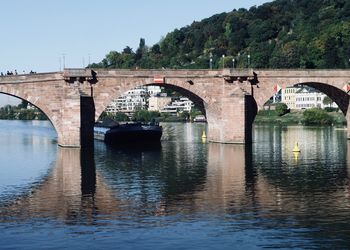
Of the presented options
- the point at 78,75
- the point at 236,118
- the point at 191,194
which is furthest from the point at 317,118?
the point at 191,194

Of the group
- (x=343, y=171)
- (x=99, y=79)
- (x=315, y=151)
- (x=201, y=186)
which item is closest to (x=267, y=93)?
(x=315, y=151)

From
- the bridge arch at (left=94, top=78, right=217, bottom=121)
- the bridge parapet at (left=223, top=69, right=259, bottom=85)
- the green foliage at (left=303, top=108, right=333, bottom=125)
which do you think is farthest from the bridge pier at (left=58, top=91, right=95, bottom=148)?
→ the green foliage at (left=303, top=108, right=333, bottom=125)

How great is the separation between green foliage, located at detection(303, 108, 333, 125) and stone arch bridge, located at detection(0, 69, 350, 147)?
6250 centimetres

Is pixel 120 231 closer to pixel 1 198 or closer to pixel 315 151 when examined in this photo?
pixel 1 198

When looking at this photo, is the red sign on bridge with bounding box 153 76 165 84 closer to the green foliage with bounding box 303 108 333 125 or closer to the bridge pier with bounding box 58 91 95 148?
the bridge pier with bounding box 58 91 95 148

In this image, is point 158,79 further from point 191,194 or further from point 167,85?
point 191,194

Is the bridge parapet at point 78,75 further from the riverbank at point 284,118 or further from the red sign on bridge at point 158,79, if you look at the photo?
the riverbank at point 284,118

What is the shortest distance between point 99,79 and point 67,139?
335 inches

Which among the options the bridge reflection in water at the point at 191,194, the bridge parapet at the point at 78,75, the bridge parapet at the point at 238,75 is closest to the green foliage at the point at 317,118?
the bridge parapet at the point at 238,75

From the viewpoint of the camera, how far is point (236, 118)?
83.0 metres

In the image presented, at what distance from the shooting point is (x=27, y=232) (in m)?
31.8

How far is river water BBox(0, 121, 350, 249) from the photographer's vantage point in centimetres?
3056

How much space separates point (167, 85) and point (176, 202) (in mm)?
46911

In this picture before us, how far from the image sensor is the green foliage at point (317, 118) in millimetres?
150500
